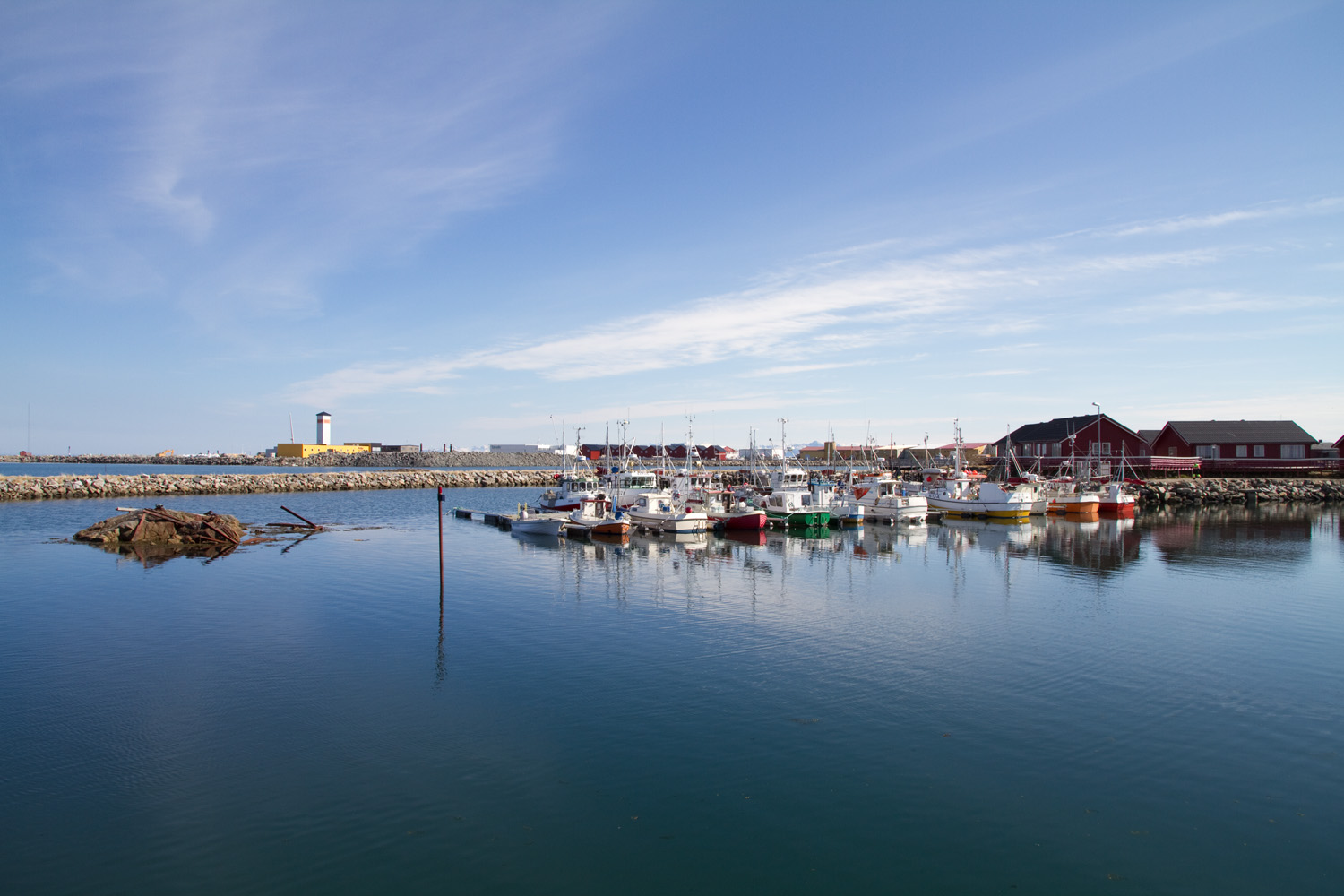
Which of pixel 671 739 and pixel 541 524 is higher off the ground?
pixel 541 524

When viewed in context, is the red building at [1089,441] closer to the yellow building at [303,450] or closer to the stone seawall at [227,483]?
the stone seawall at [227,483]

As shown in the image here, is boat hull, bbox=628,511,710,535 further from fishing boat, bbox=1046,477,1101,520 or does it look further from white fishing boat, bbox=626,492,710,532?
fishing boat, bbox=1046,477,1101,520

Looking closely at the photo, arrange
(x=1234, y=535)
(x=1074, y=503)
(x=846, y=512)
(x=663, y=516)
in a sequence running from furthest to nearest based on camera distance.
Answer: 1. (x=1074, y=503)
2. (x=846, y=512)
3. (x=663, y=516)
4. (x=1234, y=535)

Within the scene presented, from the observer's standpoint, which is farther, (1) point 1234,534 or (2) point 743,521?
(2) point 743,521

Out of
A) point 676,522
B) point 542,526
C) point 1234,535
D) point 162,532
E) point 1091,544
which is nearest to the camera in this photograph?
point 162,532

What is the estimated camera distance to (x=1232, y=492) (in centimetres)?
6950

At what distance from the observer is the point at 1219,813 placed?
34.8ft

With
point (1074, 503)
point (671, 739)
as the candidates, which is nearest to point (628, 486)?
point (1074, 503)

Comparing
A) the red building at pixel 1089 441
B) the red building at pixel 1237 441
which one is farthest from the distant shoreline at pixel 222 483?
the red building at pixel 1237 441

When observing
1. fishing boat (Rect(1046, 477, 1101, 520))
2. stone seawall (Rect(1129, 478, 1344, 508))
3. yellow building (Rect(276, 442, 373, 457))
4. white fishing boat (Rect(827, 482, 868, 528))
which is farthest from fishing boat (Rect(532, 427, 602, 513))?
yellow building (Rect(276, 442, 373, 457))

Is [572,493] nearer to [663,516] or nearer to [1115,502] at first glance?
[663,516]

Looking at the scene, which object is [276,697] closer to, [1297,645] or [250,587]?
[250,587]

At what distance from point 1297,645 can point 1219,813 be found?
12.0m

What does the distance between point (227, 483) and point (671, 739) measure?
3312 inches
